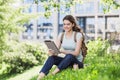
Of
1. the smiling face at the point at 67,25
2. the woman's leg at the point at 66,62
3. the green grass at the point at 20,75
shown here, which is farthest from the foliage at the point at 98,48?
the woman's leg at the point at 66,62

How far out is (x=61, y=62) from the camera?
8.53 meters

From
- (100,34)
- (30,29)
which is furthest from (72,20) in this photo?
(30,29)

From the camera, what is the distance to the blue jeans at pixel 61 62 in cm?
848

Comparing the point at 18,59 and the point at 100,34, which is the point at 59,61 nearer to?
the point at 18,59

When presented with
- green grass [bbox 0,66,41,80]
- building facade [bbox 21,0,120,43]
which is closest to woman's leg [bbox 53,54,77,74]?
green grass [bbox 0,66,41,80]

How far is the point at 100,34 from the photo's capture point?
73625 millimetres

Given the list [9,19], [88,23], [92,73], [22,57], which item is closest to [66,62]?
[92,73]

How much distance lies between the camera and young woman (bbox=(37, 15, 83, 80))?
8516mm

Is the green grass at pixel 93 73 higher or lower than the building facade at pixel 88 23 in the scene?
higher

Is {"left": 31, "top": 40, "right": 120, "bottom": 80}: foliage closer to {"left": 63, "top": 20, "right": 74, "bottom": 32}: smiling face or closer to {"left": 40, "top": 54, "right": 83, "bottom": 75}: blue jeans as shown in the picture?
{"left": 40, "top": 54, "right": 83, "bottom": 75}: blue jeans

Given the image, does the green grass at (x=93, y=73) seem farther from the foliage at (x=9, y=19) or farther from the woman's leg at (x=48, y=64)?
the foliage at (x=9, y=19)

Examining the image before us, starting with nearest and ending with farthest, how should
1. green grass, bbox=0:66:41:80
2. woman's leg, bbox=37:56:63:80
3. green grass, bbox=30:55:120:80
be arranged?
green grass, bbox=30:55:120:80 → woman's leg, bbox=37:56:63:80 → green grass, bbox=0:66:41:80

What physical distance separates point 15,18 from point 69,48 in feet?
54.3

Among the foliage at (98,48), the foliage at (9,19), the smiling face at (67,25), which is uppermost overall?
the smiling face at (67,25)
